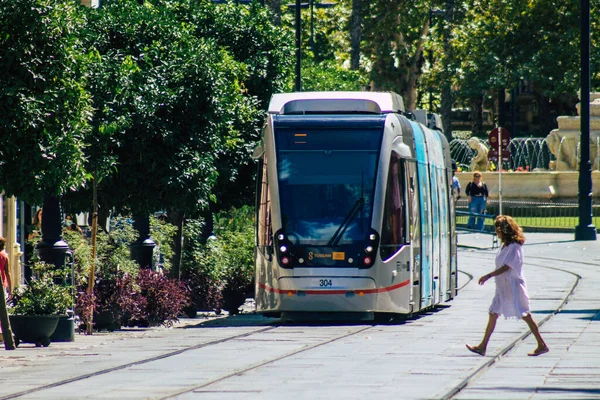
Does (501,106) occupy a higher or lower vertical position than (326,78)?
higher

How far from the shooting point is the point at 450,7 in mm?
70562

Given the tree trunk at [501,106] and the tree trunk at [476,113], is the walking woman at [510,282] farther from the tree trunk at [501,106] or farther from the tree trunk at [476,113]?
the tree trunk at [501,106]

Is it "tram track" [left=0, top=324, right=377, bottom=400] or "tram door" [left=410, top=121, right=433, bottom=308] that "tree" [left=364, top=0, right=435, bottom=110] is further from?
"tram track" [left=0, top=324, right=377, bottom=400]

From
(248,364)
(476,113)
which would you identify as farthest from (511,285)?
(476,113)

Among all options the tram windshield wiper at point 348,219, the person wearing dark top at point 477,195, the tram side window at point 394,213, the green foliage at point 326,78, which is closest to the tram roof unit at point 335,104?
the tram side window at point 394,213

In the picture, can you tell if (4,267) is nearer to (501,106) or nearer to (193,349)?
(193,349)

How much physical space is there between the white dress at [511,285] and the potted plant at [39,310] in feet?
18.9

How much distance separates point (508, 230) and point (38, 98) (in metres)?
5.15

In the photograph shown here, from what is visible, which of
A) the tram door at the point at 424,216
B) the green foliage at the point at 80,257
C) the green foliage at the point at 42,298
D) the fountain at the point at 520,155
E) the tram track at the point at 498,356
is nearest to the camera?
the tram track at the point at 498,356

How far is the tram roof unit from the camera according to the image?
800 inches

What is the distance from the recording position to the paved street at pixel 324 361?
38.1 ft

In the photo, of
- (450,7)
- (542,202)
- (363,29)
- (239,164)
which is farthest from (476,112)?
(239,164)

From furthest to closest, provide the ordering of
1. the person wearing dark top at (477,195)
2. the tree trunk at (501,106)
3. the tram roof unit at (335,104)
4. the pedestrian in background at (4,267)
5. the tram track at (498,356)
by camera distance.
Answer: the tree trunk at (501,106), the person wearing dark top at (477,195), the tram roof unit at (335,104), the pedestrian in background at (4,267), the tram track at (498,356)

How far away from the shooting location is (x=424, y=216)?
68.8 feet
